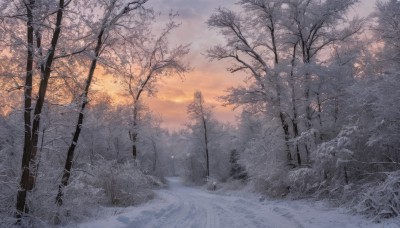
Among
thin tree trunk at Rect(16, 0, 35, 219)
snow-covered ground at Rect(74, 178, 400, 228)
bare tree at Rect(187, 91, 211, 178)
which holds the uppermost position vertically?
bare tree at Rect(187, 91, 211, 178)

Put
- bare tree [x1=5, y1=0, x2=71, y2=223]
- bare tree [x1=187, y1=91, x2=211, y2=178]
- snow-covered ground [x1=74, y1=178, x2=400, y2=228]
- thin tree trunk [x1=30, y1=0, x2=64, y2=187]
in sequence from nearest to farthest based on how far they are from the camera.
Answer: bare tree [x1=5, y1=0, x2=71, y2=223] < thin tree trunk [x1=30, y1=0, x2=64, y2=187] < snow-covered ground [x1=74, y1=178, x2=400, y2=228] < bare tree [x1=187, y1=91, x2=211, y2=178]

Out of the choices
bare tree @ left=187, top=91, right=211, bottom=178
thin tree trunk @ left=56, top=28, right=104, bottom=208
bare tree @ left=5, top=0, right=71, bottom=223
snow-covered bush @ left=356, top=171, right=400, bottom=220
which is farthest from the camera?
bare tree @ left=187, top=91, right=211, bottom=178

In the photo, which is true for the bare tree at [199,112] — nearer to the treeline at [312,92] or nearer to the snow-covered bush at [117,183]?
the treeline at [312,92]

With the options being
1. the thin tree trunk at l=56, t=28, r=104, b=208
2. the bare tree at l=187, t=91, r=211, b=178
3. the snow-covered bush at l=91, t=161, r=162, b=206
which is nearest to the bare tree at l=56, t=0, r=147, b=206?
the thin tree trunk at l=56, t=28, r=104, b=208

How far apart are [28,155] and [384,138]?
1217 cm

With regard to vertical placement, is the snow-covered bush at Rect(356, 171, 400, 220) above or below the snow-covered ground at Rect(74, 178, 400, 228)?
above

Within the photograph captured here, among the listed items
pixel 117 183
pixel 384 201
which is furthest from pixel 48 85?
pixel 384 201

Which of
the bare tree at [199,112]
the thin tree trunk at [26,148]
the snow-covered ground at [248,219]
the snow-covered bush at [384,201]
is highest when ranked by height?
the bare tree at [199,112]

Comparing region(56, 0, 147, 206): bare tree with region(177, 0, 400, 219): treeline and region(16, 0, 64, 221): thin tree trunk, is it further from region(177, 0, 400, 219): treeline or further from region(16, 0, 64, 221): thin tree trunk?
region(177, 0, 400, 219): treeline

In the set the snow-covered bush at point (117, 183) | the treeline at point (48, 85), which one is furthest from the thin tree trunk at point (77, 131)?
the snow-covered bush at point (117, 183)

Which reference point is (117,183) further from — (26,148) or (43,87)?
(43,87)

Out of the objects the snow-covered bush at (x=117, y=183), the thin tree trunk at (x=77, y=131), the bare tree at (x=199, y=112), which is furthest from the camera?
the bare tree at (x=199, y=112)

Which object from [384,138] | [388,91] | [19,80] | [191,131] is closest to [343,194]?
[384,138]

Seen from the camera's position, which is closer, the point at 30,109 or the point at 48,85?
the point at 30,109
